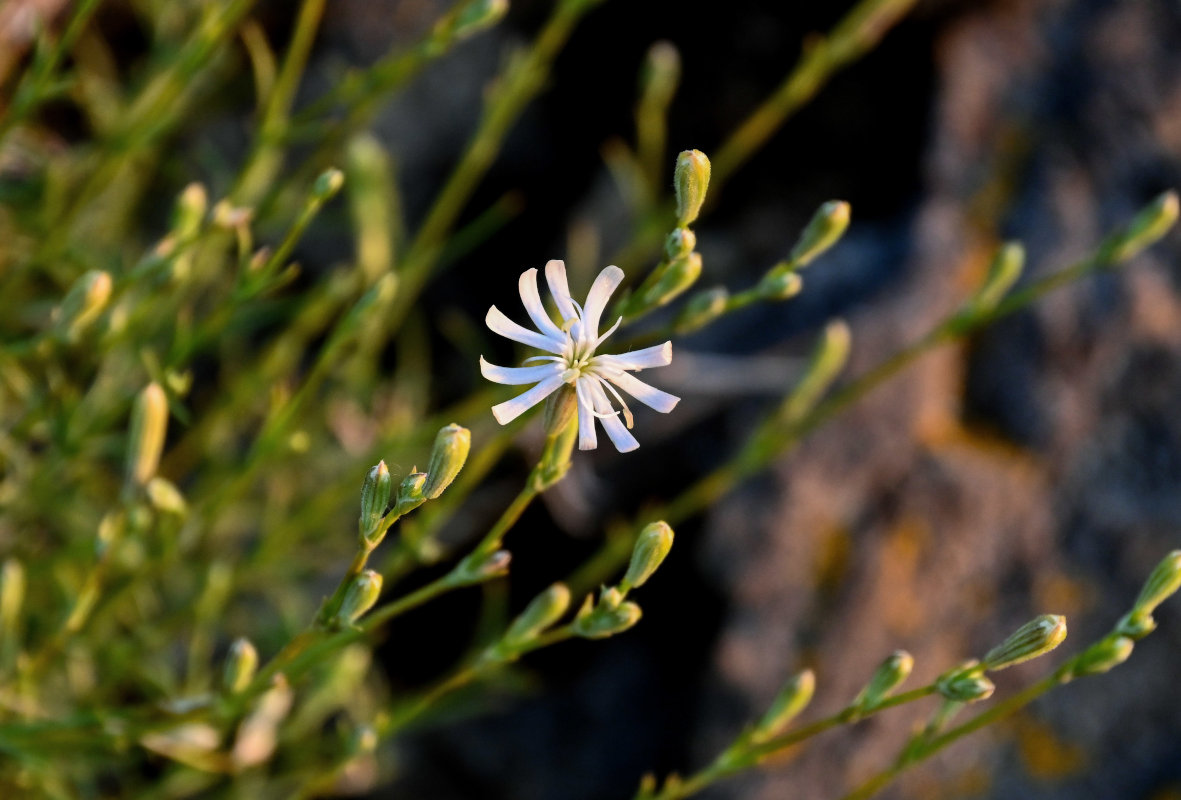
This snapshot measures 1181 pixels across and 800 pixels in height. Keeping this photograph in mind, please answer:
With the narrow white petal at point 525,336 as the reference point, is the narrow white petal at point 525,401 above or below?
below

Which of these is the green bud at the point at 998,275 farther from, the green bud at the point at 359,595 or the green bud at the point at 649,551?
the green bud at the point at 359,595

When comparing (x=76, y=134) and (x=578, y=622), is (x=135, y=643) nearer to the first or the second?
(x=578, y=622)

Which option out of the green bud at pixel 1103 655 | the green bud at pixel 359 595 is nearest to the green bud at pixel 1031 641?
the green bud at pixel 1103 655

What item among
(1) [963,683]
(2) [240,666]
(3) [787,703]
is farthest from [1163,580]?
(2) [240,666]

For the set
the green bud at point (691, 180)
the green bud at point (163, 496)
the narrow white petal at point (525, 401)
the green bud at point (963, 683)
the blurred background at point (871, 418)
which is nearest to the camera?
the narrow white petal at point (525, 401)

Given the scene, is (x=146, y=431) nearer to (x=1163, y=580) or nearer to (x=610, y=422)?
(x=610, y=422)

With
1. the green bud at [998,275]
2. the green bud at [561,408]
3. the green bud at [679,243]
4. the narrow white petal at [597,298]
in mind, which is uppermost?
the green bud at [998,275]

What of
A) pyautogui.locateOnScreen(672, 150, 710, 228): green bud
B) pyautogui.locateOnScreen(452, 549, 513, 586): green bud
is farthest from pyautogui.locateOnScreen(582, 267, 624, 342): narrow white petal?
pyautogui.locateOnScreen(452, 549, 513, 586): green bud

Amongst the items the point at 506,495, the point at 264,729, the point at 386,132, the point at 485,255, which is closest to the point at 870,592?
the point at 506,495
